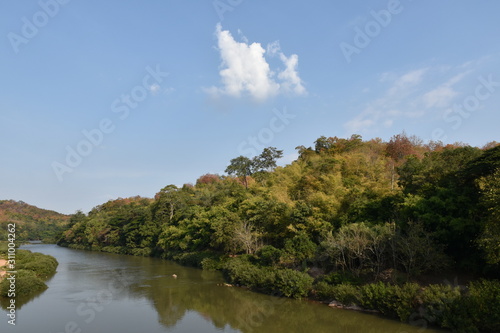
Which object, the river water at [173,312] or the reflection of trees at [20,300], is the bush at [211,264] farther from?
the reflection of trees at [20,300]

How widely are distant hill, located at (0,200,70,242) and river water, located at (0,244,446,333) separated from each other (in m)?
57.3

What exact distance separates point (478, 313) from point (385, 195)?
934 centimetres

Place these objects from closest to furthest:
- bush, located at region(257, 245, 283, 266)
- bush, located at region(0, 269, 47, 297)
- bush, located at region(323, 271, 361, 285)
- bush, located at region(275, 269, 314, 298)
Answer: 1. bush, located at region(323, 271, 361, 285)
2. bush, located at region(275, 269, 314, 298)
3. bush, located at region(0, 269, 47, 297)
4. bush, located at region(257, 245, 283, 266)

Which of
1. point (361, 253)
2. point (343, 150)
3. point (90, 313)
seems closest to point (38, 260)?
point (90, 313)

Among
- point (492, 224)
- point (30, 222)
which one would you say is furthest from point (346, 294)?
point (30, 222)

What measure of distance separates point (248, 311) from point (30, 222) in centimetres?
10212

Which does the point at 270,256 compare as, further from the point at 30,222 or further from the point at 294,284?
the point at 30,222

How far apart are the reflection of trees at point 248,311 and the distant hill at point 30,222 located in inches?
2345

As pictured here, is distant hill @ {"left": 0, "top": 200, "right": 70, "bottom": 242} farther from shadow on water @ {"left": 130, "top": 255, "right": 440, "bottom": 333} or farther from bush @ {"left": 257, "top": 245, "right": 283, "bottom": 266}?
bush @ {"left": 257, "top": 245, "right": 283, "bottom": 266}

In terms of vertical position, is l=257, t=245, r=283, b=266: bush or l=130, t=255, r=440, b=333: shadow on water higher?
l=257, t=245, r=283, b=266: bush

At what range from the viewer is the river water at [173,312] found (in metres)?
14.4

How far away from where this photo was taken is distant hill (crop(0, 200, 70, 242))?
80.8 metres

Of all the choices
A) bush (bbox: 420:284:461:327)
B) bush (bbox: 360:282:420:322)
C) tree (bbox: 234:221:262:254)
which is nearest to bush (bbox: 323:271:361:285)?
bush (bbox: 360:282:420:322)

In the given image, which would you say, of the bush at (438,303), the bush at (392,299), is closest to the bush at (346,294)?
the bush at (392,299)
